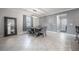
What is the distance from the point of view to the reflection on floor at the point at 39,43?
2.55 meters

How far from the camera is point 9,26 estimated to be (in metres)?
2.66

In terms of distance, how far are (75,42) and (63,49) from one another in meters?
0.45

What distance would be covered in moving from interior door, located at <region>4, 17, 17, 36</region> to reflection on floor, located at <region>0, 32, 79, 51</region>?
0.57ft

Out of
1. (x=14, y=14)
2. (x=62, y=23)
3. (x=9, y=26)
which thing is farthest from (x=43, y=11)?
(x=9, y=26)

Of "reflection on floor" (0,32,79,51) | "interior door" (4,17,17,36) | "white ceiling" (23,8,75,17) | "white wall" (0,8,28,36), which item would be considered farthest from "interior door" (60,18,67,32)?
"interior door" (4,17,17,36)

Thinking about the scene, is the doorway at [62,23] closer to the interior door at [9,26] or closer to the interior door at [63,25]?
the interior door at [63,25]

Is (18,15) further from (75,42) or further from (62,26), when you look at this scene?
(75,42)

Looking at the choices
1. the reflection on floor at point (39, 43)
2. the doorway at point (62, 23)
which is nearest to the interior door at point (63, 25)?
the doorway at point (62, 23)

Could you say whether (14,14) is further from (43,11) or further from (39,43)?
(39,43)

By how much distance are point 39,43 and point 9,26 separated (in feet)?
3.78

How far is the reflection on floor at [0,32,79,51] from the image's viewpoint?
255 cm
